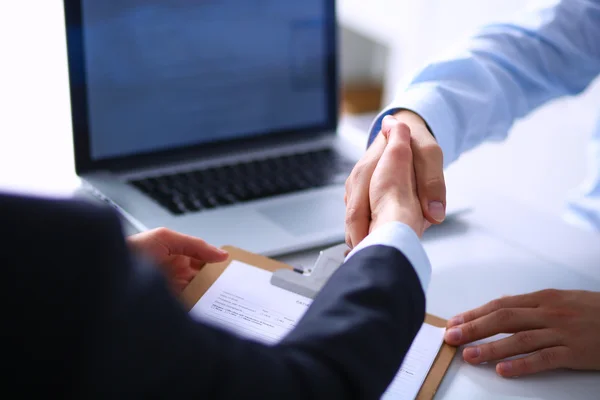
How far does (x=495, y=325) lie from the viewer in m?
0.65

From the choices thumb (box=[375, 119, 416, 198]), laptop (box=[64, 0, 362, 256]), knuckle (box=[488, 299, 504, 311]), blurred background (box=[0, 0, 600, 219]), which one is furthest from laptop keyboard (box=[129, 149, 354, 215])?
knuckle (box=[488, 299, 504, 311])

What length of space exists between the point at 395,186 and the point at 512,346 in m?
0.20

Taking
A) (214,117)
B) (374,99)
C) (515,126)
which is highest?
(214,117)

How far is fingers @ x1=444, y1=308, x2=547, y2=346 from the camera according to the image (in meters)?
0.65

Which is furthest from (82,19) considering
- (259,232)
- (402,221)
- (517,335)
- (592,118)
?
(592,118)

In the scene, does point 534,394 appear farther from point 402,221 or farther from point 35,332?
point 35,332

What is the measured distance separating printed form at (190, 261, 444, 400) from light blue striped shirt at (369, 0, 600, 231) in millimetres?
268

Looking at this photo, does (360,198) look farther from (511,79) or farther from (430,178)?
(511,79)

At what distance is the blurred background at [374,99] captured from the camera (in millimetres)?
990

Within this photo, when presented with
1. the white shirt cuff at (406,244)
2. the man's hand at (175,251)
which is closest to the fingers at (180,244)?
the man's hand at (175,251)

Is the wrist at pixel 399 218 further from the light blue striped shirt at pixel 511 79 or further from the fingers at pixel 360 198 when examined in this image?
the light blue striped shirt at pixel 511 79

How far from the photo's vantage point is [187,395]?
0.36 metres

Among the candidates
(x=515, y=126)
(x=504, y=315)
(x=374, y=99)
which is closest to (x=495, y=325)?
(x=504, y=315)

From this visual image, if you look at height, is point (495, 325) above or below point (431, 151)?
below
